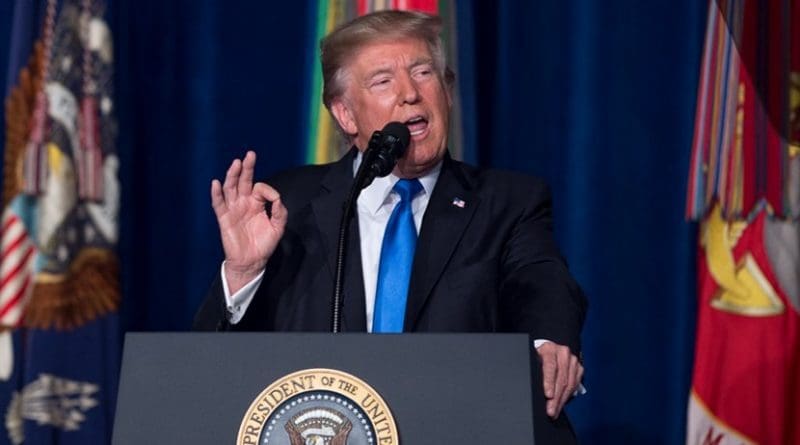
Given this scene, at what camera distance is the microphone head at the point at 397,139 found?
5.96ft

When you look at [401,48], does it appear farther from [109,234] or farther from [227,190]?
[109,234]

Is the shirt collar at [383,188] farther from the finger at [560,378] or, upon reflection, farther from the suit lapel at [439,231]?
the finger at [560,378]

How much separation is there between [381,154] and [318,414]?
52 centimetres

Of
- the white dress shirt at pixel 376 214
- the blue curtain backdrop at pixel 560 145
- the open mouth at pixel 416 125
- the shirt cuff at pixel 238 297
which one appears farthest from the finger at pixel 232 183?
the blue curtain backdrop at pixel 560 145

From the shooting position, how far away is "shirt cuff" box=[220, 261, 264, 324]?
6.22ft

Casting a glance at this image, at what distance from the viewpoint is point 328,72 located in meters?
2.36

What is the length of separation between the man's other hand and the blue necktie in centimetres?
41

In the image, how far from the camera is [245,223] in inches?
74.2

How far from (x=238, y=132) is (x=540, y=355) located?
75.1 inches

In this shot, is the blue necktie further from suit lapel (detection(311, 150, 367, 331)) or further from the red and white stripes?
the red and white stripes

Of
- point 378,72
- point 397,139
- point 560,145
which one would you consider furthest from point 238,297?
point 560,145

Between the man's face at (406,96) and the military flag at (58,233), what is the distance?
3.29ft

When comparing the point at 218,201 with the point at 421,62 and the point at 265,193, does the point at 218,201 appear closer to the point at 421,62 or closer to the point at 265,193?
the point at 265,193

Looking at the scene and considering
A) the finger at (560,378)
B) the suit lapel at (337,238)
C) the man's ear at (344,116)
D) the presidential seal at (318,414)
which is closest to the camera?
the presidential seal at (318,414)
